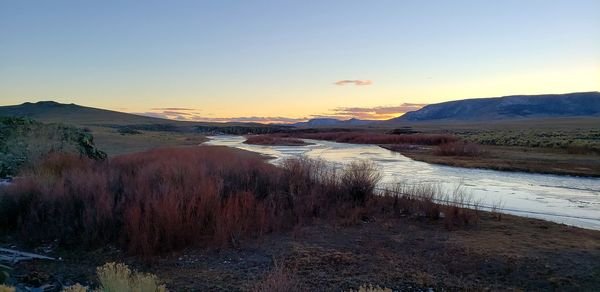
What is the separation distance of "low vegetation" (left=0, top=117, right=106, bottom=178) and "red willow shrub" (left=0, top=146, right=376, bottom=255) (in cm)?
508

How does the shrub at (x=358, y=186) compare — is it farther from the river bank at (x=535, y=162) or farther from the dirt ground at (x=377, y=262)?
the river bank at (x=535, y=162)

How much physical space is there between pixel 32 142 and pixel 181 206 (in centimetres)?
1237

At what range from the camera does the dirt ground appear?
7129 mm

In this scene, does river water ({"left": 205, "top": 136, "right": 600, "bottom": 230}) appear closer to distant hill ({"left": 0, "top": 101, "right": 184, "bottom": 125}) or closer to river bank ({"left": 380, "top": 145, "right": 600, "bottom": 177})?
river bank ({"left": 380, "top": 145, "right": 600, "bottom": 177})

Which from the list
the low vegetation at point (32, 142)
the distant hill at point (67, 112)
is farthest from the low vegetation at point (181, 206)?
the distant hill at point (67, 112)

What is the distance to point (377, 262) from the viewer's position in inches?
318

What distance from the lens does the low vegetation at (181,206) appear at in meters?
9.03

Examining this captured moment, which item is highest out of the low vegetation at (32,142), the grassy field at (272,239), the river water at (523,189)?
the low vegetation at (32,142)

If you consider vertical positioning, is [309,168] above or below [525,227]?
above

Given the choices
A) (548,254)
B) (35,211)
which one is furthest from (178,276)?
(548,254)

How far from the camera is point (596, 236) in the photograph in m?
10.5

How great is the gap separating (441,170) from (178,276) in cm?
2267

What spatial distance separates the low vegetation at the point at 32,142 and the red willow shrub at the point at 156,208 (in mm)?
5077

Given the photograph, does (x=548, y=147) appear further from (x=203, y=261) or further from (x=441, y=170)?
(x=203, y=261)
